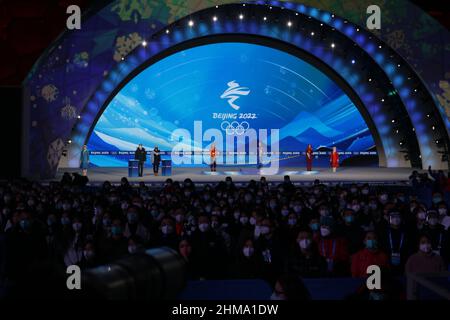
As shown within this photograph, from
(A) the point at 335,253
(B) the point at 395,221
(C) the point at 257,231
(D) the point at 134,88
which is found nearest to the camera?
(A) the point at 335,253

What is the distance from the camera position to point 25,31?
22.0 meters

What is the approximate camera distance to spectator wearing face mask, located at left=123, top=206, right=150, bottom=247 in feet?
32.6

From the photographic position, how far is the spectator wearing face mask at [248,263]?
27.4 ft

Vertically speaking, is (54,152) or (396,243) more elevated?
(54,152)

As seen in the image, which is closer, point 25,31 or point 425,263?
point 425,263

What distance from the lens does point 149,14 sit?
2627 centimetres

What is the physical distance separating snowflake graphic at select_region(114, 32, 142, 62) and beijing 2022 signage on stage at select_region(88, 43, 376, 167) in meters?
4.60

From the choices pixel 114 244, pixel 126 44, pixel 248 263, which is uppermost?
pixel 126 44

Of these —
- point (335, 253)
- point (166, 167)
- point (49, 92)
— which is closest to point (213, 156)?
point (166, 167)

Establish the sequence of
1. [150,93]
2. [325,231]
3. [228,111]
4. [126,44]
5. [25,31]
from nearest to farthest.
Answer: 1. [325,231]
2. [25,31]
3. [126,44]
4. [150,93]
5. [228,111]

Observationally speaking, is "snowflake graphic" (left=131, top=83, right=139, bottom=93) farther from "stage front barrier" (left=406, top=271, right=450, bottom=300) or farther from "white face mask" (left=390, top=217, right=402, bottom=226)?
"stage front barrier" (left=406, top=271, right=450, bottom=300)

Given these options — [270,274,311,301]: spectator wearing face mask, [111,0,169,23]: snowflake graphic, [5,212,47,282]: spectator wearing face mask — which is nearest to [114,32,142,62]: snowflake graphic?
[111,0,169,23]: snowflake graphic

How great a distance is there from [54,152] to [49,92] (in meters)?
2.41

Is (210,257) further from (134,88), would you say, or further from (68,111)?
(134,88)
